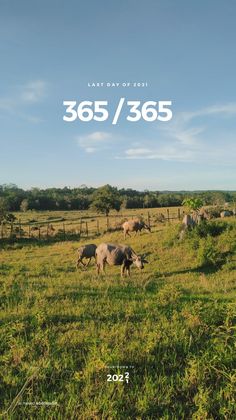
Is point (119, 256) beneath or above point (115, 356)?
beneath

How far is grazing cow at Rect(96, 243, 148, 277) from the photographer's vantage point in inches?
688

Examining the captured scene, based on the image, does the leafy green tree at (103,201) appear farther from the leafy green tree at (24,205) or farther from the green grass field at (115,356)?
the green grass field at (115,356)

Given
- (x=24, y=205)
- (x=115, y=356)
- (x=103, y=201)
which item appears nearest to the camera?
(x=115, y=356)

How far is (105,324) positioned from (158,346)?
125cm

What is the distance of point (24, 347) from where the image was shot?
561 cm

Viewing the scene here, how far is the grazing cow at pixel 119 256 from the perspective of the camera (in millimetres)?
17469

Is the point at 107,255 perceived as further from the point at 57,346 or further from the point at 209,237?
the point at 57,346

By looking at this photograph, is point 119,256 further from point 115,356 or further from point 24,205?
point 24,205

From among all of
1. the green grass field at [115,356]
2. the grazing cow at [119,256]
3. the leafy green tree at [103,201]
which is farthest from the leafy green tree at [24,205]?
the green grass field at [115,356]

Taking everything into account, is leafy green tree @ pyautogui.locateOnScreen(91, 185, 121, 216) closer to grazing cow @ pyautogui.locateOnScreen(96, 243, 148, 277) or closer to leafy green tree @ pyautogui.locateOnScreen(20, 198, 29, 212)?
leafy green tree @ pyautogui.locateOnScreen(20, 198, 29, 212)

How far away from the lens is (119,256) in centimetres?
1786

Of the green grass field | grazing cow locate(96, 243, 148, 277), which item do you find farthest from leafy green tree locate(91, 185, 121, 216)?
the green grass field

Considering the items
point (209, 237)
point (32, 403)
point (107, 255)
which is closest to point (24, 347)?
point (32, 403)

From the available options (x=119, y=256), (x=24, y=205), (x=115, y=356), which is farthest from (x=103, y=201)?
(x=115, y=356)
